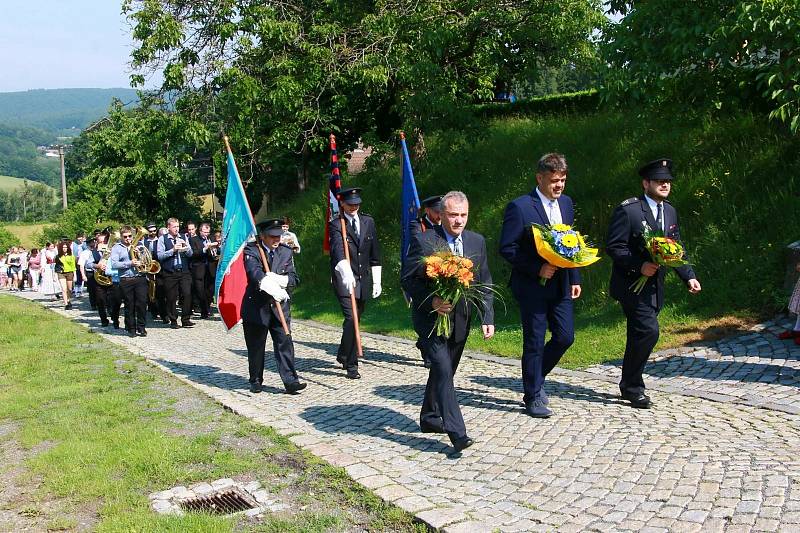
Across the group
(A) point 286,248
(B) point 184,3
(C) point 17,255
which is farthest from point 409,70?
(C) point 17,255

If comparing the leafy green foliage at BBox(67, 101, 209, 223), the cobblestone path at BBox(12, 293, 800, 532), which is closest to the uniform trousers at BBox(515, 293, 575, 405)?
the cobblestone path at BBox(12, 293, 800, 532)

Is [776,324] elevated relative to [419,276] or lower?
lower

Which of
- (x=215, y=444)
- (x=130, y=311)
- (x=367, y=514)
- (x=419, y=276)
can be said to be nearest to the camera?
(x=367, y=514)

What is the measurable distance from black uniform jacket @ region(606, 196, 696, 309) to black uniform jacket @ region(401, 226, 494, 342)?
1.39 meters

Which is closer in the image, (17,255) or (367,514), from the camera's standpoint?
(367,514)

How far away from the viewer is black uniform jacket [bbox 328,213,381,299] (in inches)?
378

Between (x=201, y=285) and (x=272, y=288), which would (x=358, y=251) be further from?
(x=201, y=285)

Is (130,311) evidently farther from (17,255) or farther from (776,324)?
(17,255)

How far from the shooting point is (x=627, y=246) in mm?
6879

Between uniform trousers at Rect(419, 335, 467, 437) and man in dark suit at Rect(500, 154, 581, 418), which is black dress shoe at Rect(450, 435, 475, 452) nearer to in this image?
uniform trousers at Rect(419, 335, 467, 437)

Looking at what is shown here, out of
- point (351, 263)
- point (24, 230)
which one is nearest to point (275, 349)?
point (351, 263)

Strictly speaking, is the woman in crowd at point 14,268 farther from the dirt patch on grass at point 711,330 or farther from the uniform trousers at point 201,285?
the dirt patch on grass at point 711,330

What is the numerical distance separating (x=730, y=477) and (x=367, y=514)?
242cm

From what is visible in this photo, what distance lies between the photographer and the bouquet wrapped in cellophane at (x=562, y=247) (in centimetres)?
632
